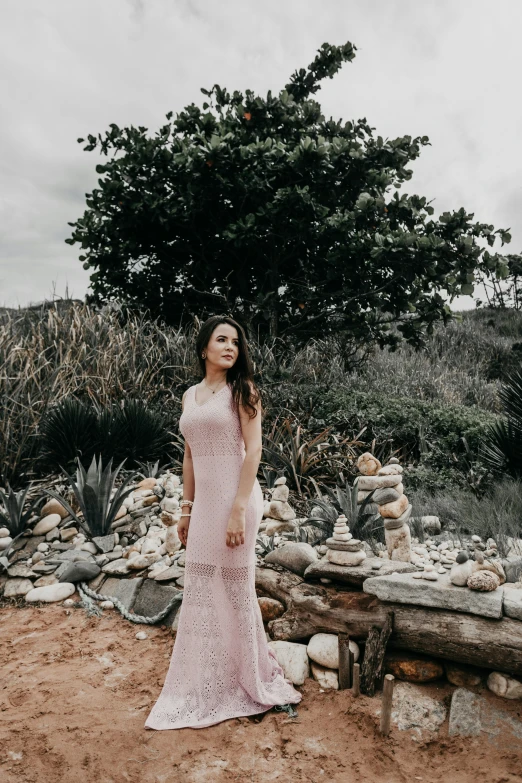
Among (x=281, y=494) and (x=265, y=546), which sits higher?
(x=281, y=494)

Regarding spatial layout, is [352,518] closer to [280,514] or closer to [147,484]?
[280,514]

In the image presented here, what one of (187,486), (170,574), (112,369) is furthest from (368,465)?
(112,369)

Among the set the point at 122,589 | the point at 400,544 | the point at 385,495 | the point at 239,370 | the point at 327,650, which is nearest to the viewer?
the point at 239,370

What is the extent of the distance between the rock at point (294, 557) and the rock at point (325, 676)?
614 mm

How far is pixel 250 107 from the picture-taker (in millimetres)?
8344

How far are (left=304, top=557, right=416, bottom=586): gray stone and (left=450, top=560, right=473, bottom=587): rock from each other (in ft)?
1.12

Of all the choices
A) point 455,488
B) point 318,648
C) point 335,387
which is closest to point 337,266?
point 335,387

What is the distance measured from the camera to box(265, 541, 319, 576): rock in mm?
3607

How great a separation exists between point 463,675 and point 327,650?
2.39 ft

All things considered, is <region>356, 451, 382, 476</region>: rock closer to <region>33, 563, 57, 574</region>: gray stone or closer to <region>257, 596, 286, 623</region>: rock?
<region>257, 596, 286, 623</region>: rock

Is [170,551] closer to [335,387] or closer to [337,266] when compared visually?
[335,387]

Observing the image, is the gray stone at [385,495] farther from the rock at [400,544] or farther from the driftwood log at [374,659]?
the driftwood log at [374,659]

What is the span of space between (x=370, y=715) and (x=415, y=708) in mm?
247

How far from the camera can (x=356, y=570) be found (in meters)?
3.26
